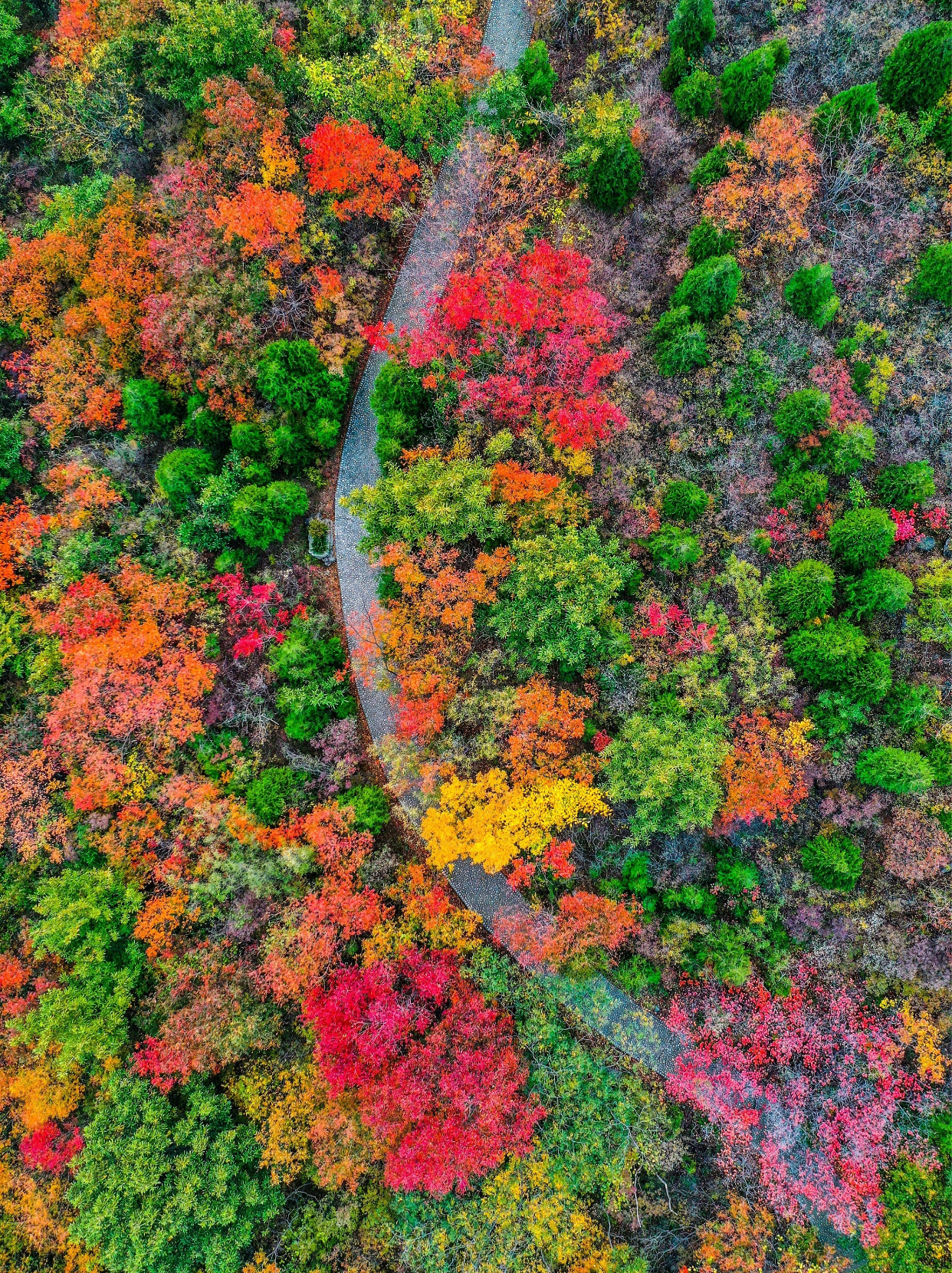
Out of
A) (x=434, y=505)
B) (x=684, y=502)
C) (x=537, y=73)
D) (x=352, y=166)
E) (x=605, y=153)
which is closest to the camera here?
(x=434, y=505)

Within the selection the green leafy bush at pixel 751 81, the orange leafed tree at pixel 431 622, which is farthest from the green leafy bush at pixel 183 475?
the green leafy bush at pixel 751 81

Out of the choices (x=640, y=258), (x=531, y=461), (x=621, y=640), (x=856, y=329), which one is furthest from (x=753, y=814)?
(x=640, y=258)

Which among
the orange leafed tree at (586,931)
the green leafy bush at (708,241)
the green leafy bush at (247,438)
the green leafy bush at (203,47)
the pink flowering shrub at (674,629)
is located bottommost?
the orange leafed tree at (586,931)

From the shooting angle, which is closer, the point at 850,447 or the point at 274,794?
the point at 850,447

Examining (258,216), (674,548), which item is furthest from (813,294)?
(258,216)

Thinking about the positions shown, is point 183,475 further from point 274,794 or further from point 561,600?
point 561,600

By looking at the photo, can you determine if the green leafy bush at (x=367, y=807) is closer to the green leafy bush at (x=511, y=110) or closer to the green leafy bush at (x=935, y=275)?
the green leafy bush at (x=511, y=110)

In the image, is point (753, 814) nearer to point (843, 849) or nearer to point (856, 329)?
point (843, 849)
